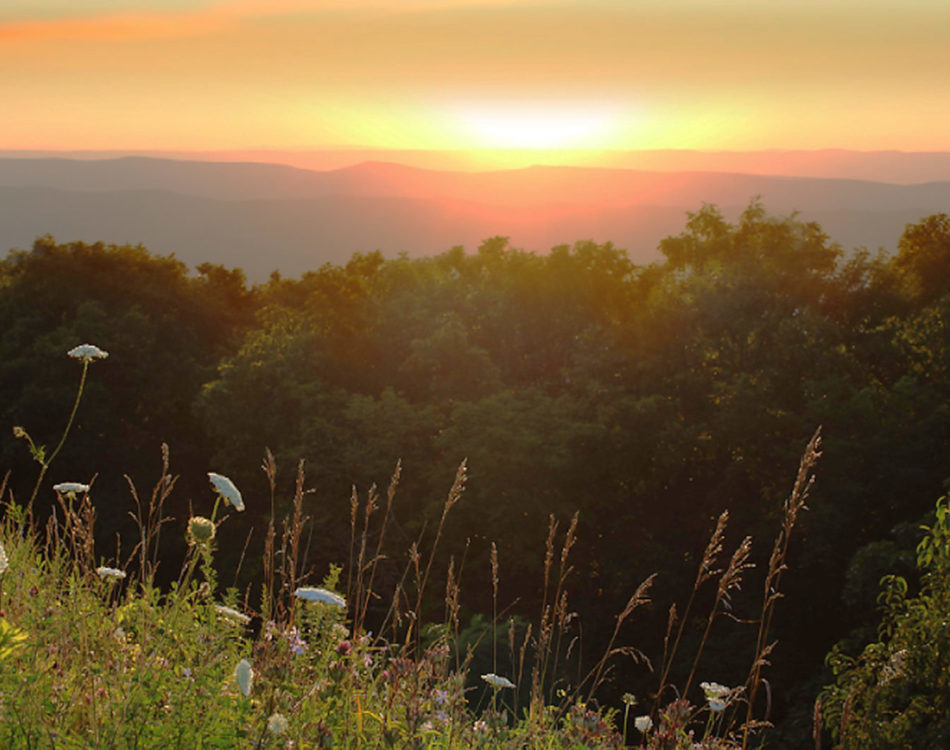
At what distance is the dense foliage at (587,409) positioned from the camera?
46.6ft

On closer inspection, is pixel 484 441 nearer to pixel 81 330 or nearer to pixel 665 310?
pixel 665 310

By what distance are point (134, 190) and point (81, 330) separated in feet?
513

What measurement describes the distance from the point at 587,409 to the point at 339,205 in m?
145

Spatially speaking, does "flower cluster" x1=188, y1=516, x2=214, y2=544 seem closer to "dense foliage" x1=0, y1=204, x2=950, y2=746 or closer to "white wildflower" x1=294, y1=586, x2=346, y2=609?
"white wildflower" x1=294, y1=586, x2=346, y2=609

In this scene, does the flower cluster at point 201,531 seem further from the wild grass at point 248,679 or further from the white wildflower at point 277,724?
the white wildflower at point 277,724

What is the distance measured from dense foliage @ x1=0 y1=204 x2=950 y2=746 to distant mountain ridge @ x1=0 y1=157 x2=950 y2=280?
72.7 m

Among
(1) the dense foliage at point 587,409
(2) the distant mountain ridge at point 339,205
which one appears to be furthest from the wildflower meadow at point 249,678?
(2) the distant mountain ridge at point 339,205

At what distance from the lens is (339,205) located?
155m

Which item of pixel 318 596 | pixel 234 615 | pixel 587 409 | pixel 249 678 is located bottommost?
pixel 587 409

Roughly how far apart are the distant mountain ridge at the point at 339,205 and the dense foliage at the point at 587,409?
72713 millimetres

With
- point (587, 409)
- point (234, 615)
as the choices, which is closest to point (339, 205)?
point (587, 409)

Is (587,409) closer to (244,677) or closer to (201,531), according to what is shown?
(201,531)

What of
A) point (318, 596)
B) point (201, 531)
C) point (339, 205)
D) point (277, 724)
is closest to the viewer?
point (277, 724)

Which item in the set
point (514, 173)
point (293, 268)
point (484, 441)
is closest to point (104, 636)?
point (484, 441)
